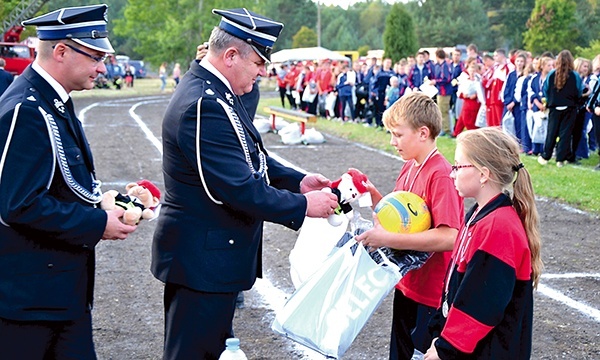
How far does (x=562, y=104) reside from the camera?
14781 millimetres

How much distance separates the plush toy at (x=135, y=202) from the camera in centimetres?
366

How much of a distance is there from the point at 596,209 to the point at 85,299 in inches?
334

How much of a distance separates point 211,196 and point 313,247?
910 millimetres

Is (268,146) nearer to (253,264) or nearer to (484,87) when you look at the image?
(484,87)

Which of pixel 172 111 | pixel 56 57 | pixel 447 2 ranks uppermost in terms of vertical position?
pixel 56 57

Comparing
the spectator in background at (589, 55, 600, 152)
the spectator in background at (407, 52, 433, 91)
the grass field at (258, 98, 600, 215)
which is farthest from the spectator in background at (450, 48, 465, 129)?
the spectator in background at (589, 55, 600, 152)

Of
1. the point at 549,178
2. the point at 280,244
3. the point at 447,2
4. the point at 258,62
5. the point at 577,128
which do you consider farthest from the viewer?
the point at 447,2

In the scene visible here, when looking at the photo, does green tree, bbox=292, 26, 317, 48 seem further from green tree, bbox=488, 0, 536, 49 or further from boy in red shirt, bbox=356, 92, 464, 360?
boy in red shirt, bbox=356, 92, 464, 360

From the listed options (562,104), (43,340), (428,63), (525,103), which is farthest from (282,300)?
(428,63)

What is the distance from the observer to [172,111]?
3795mm

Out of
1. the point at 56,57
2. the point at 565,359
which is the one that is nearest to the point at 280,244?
the point at 565,359

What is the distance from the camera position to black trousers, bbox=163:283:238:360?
3.84 m

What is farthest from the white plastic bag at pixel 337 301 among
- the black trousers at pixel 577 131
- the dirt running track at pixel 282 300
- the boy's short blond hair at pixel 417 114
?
the black trousers at pixel 577 131

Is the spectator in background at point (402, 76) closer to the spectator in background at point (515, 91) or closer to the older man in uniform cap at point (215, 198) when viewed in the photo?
the spectator in background at point (515, 91)
